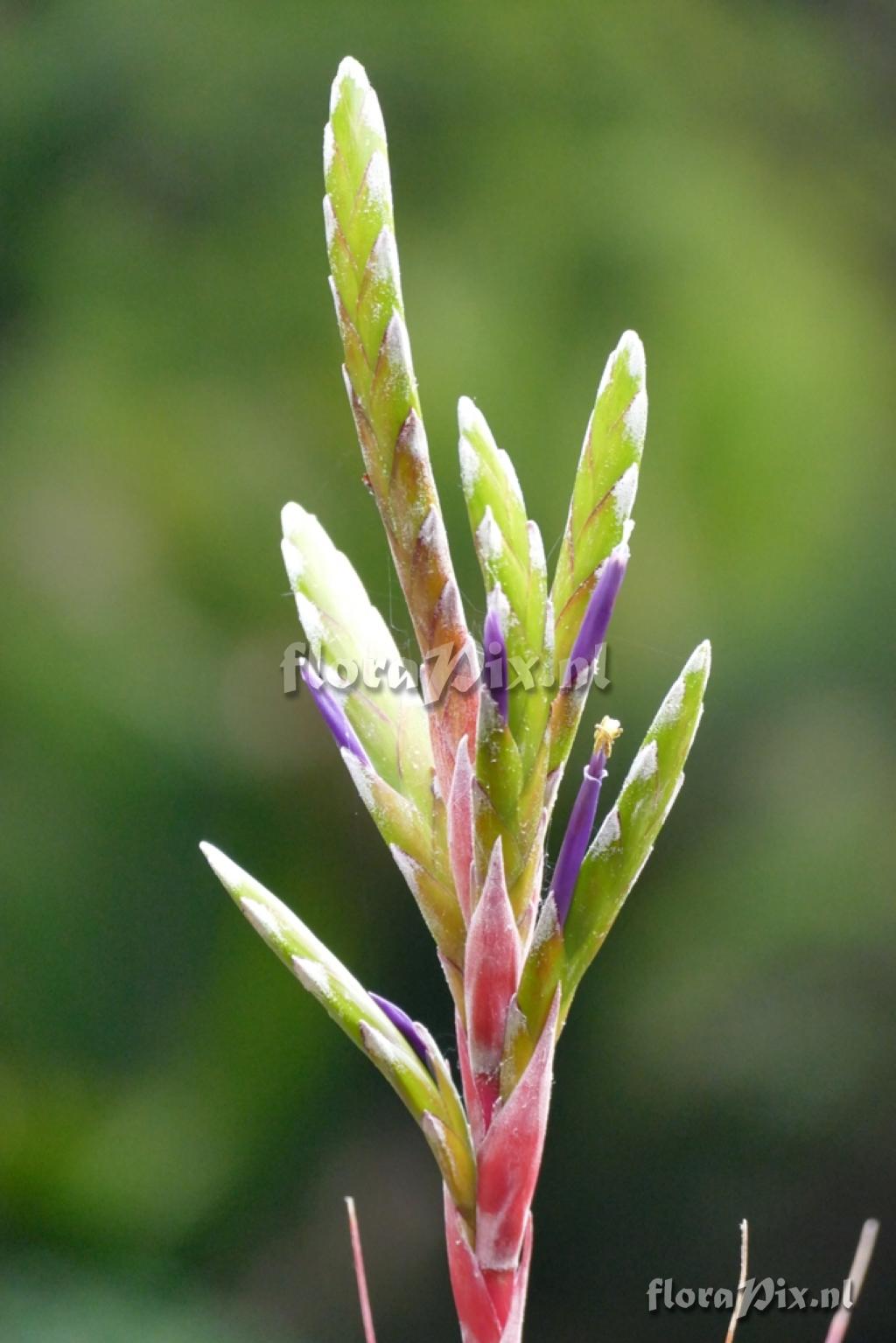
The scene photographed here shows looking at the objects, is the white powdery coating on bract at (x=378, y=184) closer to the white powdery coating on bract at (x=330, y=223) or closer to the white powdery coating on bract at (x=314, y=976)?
the white powdery coating on bract at (x=330, y=223)

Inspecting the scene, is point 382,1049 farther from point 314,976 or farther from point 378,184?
point 378,184

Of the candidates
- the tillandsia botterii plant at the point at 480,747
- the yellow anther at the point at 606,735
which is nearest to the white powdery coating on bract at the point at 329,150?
the tillandsia botterii plant at the point at 480,747

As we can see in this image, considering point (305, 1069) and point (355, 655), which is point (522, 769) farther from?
point (305, 1069)

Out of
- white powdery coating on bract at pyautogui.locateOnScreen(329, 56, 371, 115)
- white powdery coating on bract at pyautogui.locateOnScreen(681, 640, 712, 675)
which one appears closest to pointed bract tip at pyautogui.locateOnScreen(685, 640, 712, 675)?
white powdery coating on bract at pyautogui.locateOnScreen(681, 640, 712, 675)

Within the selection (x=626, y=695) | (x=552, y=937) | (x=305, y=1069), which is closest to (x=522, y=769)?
(x=552, y=937)

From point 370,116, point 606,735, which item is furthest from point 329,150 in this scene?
point 606,735
